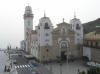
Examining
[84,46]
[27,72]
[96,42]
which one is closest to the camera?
[27,72]

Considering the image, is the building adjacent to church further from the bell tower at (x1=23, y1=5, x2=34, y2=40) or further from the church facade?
the bell tower at (x1=23, y1=5, x2=34, y2=40)

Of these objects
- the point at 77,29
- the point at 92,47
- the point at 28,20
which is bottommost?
the point at 92,47

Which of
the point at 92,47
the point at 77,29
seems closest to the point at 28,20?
the point at 77,29

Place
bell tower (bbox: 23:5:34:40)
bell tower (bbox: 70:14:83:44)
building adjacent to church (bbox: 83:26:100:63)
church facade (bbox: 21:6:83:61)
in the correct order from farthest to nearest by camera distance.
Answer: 1. bell tower (bbox: 23:5:34:40)
2. bell tower (bbox: 70:14:83:44)
3. church facade (bbox: 21:6:83:61)
4. building adjacent to church (bbox: 83:26:100:63)

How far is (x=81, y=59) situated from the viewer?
50.0 m

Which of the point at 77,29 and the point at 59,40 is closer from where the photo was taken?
the point at 59,40

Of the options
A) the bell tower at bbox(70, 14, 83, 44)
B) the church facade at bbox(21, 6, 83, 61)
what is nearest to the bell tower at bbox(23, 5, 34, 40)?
the church facade at bbox(21, 6, 83, 61)

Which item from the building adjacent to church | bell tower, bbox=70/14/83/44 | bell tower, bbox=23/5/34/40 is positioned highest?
bell tower, bbox=23/5/34/40

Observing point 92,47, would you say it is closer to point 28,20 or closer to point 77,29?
point 77,29

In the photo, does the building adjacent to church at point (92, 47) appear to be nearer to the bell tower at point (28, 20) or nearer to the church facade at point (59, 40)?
the church facade at point (59, 40)

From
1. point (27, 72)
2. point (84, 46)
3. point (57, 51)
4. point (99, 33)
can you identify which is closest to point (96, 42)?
point (99, 33)

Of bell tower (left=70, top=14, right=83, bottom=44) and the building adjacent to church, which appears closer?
the building adjacent to church

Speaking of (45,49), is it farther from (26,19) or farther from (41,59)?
(26,19)

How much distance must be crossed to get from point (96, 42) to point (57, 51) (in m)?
11.1
